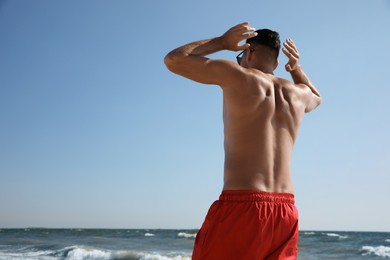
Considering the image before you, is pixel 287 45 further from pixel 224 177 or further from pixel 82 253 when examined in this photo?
pixel 82 253

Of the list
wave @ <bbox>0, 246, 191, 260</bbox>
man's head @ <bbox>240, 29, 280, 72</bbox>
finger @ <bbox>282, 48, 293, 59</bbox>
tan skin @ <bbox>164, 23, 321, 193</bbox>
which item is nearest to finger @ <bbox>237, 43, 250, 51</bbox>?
tan skin @ <bbox>164, 23, 321, 193</bbox>

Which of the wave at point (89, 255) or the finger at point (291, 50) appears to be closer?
the finger at point (291, 50)

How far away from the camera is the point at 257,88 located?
2.23m

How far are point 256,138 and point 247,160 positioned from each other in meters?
0.12

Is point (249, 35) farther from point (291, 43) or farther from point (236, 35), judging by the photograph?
point (291, 43)

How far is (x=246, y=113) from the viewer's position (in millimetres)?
2209

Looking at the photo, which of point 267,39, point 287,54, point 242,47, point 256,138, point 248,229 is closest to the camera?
point 248,229

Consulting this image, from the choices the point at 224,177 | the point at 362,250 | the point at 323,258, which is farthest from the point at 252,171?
the point at 362,250

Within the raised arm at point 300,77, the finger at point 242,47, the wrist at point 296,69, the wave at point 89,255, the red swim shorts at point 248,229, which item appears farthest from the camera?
the wave at point 89,255

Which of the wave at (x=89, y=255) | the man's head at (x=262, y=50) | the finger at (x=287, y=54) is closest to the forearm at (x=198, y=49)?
the man's head at (x=262, y=50)

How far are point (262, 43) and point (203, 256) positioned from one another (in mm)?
1131

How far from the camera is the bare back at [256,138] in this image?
85.9 inches

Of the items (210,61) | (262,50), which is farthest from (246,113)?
(262,50)

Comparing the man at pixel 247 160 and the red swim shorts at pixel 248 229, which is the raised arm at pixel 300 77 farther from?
the red swim shorts at pixel 248 229
